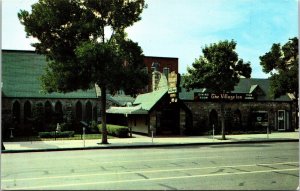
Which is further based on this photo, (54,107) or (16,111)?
(54,107)

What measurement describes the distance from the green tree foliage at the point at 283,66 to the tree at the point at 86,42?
480 inches

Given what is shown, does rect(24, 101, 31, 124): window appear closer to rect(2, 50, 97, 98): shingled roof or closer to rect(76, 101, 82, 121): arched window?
rect(2, 50, 97, 98): shingled roof

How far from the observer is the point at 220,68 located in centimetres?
2781

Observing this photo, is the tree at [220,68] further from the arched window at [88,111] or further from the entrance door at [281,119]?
the arched window at [88,111]

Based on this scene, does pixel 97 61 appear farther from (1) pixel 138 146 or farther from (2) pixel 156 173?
(2) pixel 156 173

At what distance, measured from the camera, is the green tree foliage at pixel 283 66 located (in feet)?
98.8

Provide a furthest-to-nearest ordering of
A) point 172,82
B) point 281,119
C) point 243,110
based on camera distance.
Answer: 1. point 281,119
2. point 243,110
3. point 172,82

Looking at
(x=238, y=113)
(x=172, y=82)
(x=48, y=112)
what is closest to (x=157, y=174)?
(x=172, y=82)

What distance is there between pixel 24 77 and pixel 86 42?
20.9m

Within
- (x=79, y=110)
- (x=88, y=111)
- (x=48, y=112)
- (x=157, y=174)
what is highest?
(x=79, y=110)

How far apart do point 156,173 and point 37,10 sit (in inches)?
621

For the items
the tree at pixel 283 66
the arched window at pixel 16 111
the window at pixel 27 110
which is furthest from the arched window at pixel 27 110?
the tree at pixel 283 66

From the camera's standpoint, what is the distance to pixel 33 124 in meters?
37.1

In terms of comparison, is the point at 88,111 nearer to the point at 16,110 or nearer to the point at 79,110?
the point at 79,110
